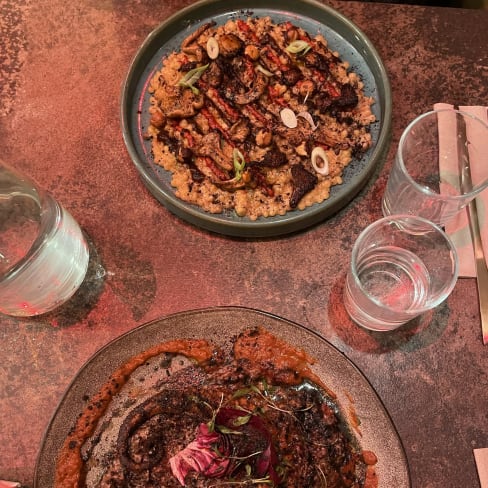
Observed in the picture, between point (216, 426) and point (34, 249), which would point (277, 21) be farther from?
point (216, 426)

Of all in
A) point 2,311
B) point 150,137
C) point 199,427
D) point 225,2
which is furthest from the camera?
point 225,2

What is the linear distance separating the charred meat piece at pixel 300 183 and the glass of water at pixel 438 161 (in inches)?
8.2

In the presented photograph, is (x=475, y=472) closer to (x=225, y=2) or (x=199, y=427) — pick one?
(x=199, y=427)

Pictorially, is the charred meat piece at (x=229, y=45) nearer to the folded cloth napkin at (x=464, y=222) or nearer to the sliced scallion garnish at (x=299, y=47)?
the sliced scallion garnish at (x=299, y=47)

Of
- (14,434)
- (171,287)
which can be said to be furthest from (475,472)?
(14,434)

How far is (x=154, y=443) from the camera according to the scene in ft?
4.21

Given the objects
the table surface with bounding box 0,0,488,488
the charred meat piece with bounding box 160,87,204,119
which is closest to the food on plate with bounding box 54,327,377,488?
the table surface with bounding box 0,0,488,488

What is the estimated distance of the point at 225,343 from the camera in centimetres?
138

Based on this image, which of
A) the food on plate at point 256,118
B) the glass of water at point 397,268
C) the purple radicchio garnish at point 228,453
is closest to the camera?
the purple radicchio garnish at point 228,453

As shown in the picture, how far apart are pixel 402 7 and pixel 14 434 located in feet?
5.33

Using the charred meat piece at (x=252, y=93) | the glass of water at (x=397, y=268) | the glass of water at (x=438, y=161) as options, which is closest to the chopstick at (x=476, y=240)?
the glass of water at (x=438, y=161)

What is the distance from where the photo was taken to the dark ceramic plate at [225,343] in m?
1.26

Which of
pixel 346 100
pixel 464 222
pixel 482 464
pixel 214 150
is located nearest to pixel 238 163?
pixel 214 150

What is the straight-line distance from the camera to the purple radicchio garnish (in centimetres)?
123
